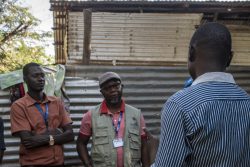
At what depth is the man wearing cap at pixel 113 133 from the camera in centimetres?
387

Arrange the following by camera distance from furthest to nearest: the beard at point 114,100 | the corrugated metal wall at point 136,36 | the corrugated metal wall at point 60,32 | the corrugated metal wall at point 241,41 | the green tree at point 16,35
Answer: the green tree at point 16,35 < the corrugated metal wall at point 241,41 < the corrugated metal wall at point 60,32 < the corrugated metal wall at point 136,36 < the beard at point 114,100

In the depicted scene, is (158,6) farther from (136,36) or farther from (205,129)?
(205,129)

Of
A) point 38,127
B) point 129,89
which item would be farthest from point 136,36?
point 38,127

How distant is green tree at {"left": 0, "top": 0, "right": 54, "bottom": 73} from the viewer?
16609mm

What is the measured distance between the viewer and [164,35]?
685cm

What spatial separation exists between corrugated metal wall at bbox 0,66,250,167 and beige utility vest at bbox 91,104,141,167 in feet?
3.48

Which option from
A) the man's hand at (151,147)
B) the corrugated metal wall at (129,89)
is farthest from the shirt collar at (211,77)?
the corrugated metal wall at (129,89)

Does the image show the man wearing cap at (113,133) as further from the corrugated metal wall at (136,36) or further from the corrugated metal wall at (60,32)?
the corrugated metal wall at (60,32)

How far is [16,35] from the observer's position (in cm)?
1731

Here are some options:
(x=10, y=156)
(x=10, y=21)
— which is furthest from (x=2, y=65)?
(x=10, y=156)

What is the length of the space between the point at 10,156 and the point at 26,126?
3.88 feet

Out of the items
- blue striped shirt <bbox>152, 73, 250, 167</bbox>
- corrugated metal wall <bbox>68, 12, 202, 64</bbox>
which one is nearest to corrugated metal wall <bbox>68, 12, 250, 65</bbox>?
corrugated metal wall <bbox>68, 12, 202, 64</bbox>

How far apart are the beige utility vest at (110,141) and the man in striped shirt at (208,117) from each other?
2285 mm

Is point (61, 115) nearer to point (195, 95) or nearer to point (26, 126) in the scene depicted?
point (26, 126)
